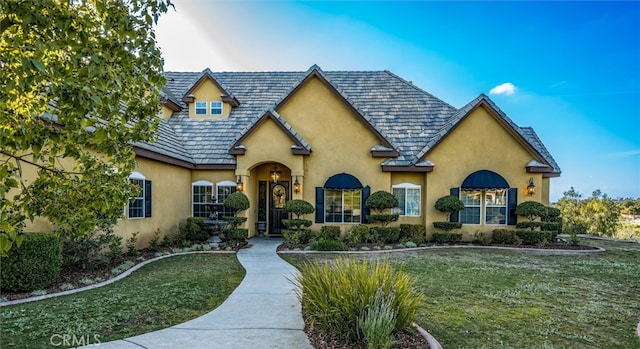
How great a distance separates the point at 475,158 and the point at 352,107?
6020mm

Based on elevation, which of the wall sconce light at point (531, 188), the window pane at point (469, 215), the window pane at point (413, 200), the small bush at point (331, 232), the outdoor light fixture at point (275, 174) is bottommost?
the small bush at point (331, 232)

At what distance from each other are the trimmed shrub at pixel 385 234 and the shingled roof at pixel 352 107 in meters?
2.88

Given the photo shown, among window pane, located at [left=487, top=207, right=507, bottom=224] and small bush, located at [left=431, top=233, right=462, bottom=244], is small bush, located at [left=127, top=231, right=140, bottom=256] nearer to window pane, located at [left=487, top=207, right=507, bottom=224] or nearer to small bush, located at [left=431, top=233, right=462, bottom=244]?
small bush, located at [left=431, top=233, right=462, bottom=244]

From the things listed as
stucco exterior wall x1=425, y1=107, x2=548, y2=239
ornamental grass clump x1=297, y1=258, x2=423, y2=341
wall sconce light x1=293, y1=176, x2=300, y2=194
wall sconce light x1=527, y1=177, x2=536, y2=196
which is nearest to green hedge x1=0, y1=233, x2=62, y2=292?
ornamental grass clump x1=297, y1=258, x2=423, y2=341

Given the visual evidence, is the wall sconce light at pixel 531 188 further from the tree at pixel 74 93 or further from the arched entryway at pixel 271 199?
the tree at pixel 74 93

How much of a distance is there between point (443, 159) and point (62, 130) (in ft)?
48.8

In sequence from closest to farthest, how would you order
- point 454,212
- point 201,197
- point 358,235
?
point 358,235
point 454,212
point 201,197

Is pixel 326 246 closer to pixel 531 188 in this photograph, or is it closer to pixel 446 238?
pixel 446 238

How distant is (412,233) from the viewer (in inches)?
609

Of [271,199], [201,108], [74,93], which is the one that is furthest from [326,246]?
[74,93]

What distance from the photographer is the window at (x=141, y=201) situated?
1212 cm

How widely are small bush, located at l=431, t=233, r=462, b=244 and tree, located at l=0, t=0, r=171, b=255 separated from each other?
13560 mm

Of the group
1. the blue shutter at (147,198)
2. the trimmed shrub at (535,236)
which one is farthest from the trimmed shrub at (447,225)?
the blue shutter at (147,198)

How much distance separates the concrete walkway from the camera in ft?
15.7
